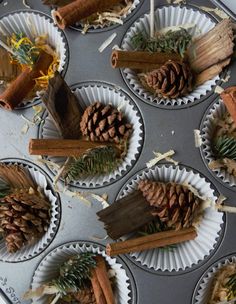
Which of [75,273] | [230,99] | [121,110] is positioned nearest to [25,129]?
[121,110]

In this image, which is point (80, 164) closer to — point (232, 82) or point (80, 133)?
point (80, 133)

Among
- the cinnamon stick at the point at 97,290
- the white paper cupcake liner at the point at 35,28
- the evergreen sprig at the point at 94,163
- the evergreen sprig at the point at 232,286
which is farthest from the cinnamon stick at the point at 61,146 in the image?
the evergreen sprig at the point at 232,286

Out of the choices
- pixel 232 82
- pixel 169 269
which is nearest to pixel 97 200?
pixel 169 269

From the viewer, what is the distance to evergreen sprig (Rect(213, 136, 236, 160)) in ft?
4.05

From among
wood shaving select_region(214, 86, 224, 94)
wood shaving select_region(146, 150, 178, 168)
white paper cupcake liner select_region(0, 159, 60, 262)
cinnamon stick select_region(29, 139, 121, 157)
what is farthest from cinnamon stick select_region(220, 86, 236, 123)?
white paper cupcake liner select_region(0, 159, 60, 262)

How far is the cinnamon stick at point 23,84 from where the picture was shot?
4.37ft

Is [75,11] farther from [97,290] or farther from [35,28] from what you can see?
[97,290]

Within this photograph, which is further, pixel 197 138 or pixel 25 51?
pixel 25 51

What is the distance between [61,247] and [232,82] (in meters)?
0.44

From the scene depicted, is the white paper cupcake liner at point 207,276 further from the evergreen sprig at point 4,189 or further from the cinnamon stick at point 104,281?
the evergreen sprig at point 4,189

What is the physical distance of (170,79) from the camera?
125 cm

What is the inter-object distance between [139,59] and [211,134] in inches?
7.6

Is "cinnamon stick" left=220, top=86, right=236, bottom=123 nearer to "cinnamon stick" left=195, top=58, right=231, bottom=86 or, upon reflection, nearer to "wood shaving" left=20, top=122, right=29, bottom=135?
"cinnamon stick" left=195, top=58, right=231, bottom=86

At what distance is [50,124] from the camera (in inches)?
52.1
